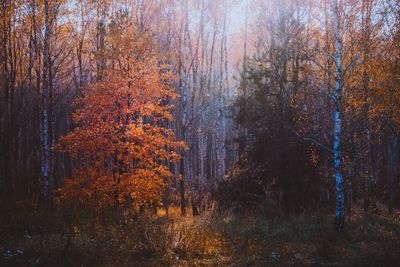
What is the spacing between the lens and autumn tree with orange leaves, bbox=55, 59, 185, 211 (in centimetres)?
1184

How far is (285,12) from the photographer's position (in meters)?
18.9

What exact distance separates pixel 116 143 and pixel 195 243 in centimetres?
537

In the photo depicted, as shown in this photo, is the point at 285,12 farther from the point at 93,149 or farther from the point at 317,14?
the point at 93,149

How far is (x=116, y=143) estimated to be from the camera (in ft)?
40.6

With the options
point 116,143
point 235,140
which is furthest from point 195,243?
point 235,140

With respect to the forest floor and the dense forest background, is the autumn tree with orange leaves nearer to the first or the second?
the dense forest background

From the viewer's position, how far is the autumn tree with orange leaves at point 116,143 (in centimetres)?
1184

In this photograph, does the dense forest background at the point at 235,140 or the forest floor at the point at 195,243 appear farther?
the dense forest background at the point at 235,140

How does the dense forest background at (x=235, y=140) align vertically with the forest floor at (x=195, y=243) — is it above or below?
above

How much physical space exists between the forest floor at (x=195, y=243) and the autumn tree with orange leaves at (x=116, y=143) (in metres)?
1.00

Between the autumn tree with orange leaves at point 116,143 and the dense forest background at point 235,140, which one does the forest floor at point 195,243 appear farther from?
the autumn tree with orange leaves at point 116,143

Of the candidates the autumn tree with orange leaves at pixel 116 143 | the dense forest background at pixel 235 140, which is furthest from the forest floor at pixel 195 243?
the autumn tree with orange leaves at pixel 116 143

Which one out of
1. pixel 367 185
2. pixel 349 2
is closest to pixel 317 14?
pixel 349 2

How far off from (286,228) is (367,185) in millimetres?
6087
